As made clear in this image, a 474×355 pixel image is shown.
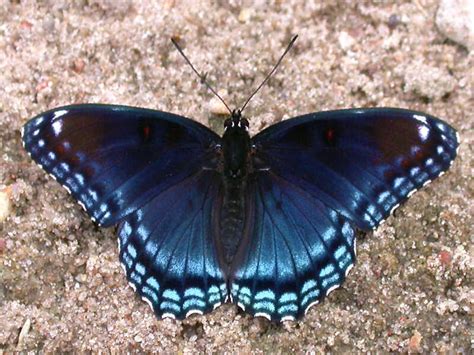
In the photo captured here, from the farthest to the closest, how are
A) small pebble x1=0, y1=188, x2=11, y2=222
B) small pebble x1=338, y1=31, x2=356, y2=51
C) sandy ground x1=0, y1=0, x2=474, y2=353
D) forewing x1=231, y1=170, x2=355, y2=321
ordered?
1. small pebble x1=338, y1=31, x2=356, y2=51
2. small pebble x1=0, y1=188, x2=11, y2=222
3. sandy ground x1=0, y1=0, x2=474, y2=353
4. forewing x1=231, y1=170, x2=355, y2=321

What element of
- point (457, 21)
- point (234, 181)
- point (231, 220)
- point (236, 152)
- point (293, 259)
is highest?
point (457, 21)

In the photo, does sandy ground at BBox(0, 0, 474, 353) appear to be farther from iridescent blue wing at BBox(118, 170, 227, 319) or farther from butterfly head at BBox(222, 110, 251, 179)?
butterfly head at BBox(222, 110, 251, 179)

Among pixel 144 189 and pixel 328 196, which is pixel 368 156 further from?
pixel 144 189

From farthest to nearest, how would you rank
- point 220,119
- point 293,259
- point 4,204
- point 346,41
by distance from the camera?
point 346,41
point 220,119
point 4,204
point 293,259

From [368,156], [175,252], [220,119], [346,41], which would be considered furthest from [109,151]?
[346,41]

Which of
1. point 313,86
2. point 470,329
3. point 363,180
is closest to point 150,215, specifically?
point 363,180

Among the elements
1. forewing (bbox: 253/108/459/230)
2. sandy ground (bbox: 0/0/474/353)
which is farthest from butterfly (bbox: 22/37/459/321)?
sandy ground (bbox: 0/0/474/353)

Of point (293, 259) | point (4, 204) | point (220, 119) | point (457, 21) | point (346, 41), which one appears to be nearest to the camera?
point (293, 259)
